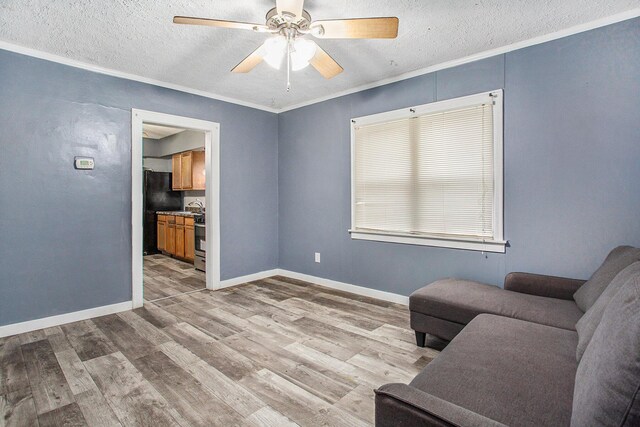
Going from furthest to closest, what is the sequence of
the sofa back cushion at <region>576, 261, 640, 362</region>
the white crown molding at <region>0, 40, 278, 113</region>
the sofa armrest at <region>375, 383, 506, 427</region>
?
the white crown molding at <region>0, 40, 278, 113</region> < the sofa back cushion at <region>576, 261, 640, 362</region> < the sofa armrest at <region>375, 383, 506, 427</region>

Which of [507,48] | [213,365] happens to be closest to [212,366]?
[213,365]

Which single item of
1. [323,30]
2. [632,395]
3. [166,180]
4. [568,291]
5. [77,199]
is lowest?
[568,291]

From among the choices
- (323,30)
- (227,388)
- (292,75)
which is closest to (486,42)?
(323,30)

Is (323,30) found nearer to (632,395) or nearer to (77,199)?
(632,395)

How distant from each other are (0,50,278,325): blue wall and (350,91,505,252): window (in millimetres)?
2379

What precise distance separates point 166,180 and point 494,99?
262 inches

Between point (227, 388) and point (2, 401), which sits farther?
point (227, 388)

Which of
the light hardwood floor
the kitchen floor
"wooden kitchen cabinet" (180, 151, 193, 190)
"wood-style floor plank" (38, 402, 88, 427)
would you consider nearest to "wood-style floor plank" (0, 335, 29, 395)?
the light hardwood floor

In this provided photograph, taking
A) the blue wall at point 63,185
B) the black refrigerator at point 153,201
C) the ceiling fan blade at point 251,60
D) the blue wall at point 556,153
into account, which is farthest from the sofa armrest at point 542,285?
the black refrigerator at point 153,201

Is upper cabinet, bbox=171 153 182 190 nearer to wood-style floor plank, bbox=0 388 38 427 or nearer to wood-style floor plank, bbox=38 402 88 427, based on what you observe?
wood-style floor plank, bbox=0 388 38 427

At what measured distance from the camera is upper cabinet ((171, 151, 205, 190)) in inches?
253

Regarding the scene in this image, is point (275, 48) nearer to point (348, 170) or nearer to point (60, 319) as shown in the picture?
point (348, 170)

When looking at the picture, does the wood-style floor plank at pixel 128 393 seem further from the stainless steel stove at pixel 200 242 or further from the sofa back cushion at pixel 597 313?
the stainless steel stove at pixel 200 242

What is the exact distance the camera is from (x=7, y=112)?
278 centimetres
